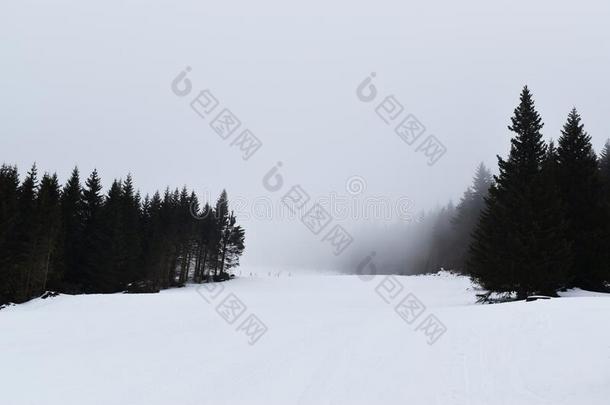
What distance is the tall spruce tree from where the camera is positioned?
75.4 ft

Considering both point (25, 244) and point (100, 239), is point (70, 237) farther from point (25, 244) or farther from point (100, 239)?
point (25, 244)

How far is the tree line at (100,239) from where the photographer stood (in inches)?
1227

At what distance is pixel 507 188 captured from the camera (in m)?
26.0

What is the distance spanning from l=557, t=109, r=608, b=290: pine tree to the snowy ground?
14.1 m

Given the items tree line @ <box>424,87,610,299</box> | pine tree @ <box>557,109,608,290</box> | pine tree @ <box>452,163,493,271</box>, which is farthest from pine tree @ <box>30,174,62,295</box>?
pine tree @ <box>452,163,493,271</box>

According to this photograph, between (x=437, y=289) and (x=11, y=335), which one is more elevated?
(x=11, y=335)

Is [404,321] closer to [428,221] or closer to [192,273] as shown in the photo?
[192,273]

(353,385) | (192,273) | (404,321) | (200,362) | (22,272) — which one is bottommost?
(404,321)

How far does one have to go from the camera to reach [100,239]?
4069cm

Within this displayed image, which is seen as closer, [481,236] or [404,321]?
[404,321]

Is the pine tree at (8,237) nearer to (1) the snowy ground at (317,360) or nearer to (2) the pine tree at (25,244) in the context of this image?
(2) the pine tree at (25,244)

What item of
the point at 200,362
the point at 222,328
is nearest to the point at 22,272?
the point at 222,328

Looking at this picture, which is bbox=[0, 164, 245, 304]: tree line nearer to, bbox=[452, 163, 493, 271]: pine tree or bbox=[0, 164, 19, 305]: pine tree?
bbox=[0, 164, 19, 305]: pine tree

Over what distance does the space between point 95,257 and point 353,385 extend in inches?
1525
